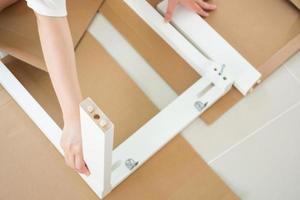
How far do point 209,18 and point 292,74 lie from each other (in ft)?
1.15

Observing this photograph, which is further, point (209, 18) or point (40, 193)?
point (209, 18)

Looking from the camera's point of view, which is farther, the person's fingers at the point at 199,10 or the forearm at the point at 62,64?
the person's fingers at the point at 199,10

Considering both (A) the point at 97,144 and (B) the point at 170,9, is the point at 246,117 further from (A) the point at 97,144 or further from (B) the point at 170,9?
(A) the point at 97,144

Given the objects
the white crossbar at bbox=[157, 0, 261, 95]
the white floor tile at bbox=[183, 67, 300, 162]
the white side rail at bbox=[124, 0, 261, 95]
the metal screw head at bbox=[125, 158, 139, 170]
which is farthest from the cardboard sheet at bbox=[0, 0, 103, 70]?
the white floor tile at bbox=[183, 67, 300, 162]

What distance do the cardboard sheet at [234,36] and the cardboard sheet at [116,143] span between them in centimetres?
13

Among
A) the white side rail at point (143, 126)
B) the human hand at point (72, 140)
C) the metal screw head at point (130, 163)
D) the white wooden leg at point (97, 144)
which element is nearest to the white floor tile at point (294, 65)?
the white side rail at point (143, 126)

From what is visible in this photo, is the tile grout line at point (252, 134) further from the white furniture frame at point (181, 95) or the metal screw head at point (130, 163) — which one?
the metal screw head at point (130, 163)

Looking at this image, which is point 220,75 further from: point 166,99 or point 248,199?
point 248,199

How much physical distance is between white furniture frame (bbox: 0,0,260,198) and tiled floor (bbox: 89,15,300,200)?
2.6 inches

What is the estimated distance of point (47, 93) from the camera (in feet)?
5.10

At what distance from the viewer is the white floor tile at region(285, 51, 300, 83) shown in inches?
67.6

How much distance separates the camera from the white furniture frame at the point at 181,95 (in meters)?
1.46

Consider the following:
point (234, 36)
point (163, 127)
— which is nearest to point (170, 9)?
point (234, 36)

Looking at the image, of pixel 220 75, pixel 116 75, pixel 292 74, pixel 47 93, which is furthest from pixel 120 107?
pixel 292 74
